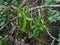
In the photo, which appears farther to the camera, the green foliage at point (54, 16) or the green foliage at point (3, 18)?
the green foliage at point (3, 18)

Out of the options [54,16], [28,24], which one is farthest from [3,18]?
[54,16]

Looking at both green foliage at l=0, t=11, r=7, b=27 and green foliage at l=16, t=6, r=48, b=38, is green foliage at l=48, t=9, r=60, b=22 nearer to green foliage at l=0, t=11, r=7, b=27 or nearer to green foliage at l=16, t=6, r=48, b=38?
green foliage at l=16, t=6, r=48, b=38

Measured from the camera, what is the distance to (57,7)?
220 centimetres

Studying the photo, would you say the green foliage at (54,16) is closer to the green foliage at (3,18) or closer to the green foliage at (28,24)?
the green foliage at (28,24)

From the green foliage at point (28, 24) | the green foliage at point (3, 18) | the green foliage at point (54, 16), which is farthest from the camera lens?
the green foliage at point (3, 18)

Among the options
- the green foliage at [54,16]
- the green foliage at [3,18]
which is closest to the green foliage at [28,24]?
the green foliage at [54,16]

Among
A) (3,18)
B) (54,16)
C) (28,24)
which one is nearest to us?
(28,24)

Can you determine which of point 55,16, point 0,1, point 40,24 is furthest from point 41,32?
point 0,1

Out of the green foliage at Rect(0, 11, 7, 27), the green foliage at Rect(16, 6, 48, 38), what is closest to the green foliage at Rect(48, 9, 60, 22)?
the green foliage at Rect(16, 6, 48, 38)

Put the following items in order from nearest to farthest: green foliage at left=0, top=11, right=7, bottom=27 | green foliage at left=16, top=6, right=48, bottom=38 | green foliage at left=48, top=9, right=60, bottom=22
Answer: green foliage at left=16, top=6, right=48, bottom=38 < green foliage at left=48, top=9, right=60, bottom=22 < green foliage at left=0, top=11, right=7, bottom=27

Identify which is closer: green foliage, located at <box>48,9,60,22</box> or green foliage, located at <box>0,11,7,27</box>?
green foliage, located at <box>48,9,60,22</box>

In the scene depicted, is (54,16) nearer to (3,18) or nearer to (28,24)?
(28,24)

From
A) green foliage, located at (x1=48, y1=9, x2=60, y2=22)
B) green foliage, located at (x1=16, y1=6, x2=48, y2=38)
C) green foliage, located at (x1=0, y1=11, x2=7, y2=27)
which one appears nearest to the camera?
green foliage, located at (x1=16, y1=6, x2=48, y2=38)

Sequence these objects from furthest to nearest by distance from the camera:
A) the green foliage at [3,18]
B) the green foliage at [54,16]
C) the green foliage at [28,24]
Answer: the green foliage at [3,18] → the green foliage at [54,16] → the green foliage at [28,24]
